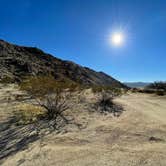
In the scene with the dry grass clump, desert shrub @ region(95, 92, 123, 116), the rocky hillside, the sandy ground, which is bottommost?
the sandy ground

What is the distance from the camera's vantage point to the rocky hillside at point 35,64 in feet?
189

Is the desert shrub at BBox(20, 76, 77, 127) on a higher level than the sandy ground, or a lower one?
higher

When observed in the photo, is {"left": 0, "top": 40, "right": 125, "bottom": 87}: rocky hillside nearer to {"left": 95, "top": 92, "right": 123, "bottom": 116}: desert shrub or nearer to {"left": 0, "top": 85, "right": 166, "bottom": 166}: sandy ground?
{"left": 95, "top": 92, "right": 123, "bottom": 116}: desert shrub

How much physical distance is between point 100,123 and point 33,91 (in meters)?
3.13

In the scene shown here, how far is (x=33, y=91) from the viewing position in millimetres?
8766

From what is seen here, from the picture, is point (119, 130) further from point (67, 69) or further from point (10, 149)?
point (67, 69)

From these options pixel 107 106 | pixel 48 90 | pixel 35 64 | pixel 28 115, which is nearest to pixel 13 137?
pixel 28 115

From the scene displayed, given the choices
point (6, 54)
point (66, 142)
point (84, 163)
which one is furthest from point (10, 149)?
point (6, 54)

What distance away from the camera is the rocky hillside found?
2266 inches

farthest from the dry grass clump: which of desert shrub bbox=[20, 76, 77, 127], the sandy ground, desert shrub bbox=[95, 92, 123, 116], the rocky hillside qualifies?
the rocky hillside

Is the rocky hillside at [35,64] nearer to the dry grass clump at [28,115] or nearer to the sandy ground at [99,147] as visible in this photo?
the dry grass clump at [28,115]

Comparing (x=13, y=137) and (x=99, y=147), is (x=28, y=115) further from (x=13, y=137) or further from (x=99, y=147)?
(x=99, y=147)

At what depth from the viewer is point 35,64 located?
67938mm

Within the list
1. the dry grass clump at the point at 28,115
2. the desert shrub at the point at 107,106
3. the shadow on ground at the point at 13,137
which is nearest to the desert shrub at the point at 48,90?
the dry grass clump at the point at 28,115
